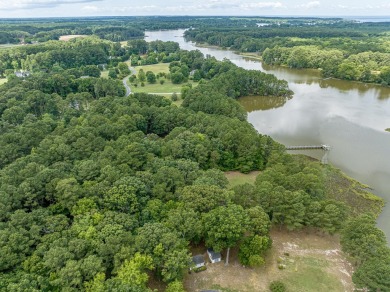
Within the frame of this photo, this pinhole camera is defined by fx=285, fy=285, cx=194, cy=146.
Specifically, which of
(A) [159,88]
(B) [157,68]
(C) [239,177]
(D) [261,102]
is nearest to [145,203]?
(C) [239,177]

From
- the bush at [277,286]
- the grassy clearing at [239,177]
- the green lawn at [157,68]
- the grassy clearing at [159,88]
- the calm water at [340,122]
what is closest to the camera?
the bush at [277,286]

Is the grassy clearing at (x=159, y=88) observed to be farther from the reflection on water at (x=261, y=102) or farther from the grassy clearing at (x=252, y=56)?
the grassy clearing at (x=252, y=56)

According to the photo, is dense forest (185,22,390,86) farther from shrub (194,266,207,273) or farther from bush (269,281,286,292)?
shrub (194,266,207,273)

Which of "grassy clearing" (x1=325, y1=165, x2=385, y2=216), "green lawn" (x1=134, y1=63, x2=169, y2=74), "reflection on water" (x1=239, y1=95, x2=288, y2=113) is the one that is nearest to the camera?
"grassy clearing" (x1=325, y1=165, x2=385, y2=216)

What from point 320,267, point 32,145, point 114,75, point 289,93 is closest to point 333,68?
point 289,93

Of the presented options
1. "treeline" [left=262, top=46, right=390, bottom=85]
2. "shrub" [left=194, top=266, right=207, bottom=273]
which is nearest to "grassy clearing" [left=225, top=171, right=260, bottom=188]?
"shrub" [left=194, top=266, right=207, bottom=273]

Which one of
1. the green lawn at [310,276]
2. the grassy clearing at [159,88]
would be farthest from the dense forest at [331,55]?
the green lawn at [310,276]

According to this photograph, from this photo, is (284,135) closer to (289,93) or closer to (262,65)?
(289,93)
